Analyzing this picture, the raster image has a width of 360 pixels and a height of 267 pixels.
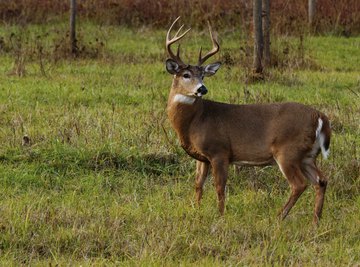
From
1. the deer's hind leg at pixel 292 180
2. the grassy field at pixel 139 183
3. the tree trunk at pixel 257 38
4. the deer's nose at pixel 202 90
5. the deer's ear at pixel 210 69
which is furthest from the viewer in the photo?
the tree trunk at pixel 257 38

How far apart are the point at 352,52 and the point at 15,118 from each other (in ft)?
28.3

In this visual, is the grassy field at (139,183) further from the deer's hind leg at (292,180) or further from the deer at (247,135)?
the deer at (247,135)

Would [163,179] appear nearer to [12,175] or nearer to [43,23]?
[12,175]

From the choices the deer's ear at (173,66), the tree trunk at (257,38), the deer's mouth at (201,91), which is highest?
the deer's ear at (173,66)

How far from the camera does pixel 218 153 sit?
24.3 ft

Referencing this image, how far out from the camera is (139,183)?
810 centimetres

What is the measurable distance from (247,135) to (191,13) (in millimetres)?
12765

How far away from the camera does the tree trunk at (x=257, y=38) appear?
42.9 feet

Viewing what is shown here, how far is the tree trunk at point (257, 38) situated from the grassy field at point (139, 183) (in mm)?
254

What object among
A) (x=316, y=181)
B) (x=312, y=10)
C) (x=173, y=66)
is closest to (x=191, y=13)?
(x=312, y=10)

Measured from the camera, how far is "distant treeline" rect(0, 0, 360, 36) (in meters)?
18.8

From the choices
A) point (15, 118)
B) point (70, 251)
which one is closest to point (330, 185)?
point (70, 251)

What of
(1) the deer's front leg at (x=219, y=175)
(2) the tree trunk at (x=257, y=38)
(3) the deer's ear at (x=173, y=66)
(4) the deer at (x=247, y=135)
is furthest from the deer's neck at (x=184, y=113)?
(2) the tree trunk at (x=257, y=38)

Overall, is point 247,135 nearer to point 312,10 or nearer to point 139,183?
point 139,183
